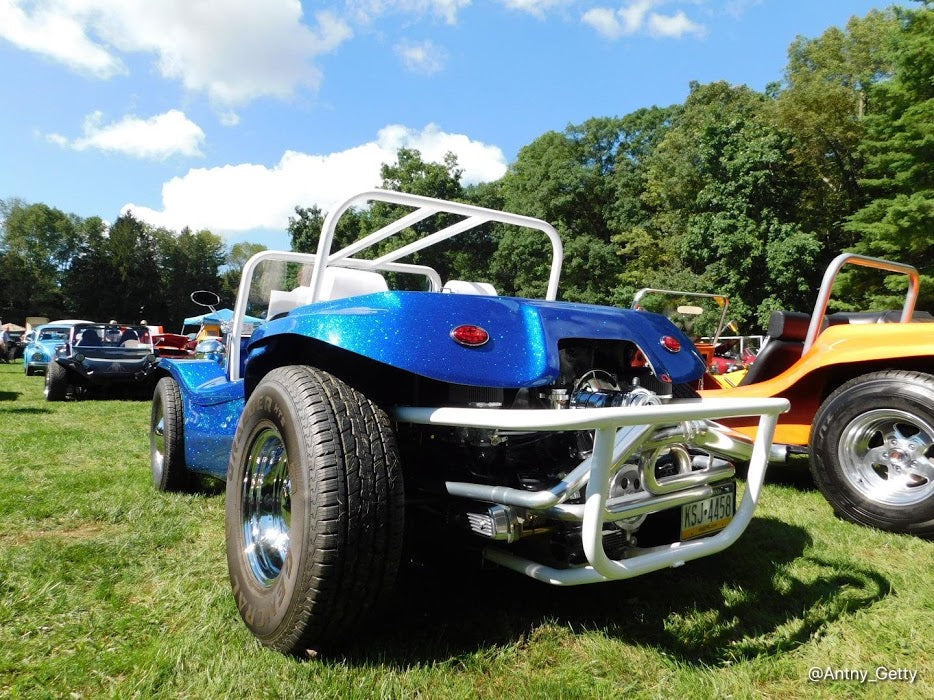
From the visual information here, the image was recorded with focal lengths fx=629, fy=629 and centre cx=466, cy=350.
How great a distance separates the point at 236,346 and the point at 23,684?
1952 millimetres

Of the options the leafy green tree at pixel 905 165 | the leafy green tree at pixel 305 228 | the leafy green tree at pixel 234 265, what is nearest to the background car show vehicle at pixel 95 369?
the leafy green tree at pixel 905 165

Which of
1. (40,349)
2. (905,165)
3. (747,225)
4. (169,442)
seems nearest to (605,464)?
(169,442)

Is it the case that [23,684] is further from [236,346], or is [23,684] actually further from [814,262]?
[814,262]

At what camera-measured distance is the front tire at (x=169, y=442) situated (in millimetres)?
3783

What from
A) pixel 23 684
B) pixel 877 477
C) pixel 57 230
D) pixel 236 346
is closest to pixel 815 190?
pixel 877 477

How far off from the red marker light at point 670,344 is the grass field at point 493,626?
95cm

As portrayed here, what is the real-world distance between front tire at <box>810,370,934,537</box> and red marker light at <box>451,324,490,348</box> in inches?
97.6

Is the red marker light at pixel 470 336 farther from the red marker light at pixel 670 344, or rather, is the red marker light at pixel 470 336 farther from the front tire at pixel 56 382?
the front tire at pixel 56 382

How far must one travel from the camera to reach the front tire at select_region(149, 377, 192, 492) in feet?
12.4

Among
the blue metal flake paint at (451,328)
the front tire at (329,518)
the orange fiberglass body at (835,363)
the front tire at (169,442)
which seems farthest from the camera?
the front tire at (169,442)

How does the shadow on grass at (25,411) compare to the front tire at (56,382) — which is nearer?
the shadow on grass at (25,411)

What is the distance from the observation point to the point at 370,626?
2.12 metres

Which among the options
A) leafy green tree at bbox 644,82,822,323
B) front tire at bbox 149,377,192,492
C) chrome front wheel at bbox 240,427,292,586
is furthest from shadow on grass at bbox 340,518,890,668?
leafy green tree at bbox 644,82,822,323

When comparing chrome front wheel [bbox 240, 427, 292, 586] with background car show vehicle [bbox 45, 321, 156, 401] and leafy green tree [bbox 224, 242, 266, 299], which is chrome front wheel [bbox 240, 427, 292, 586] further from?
leafy green tree [bbox 224, 242, 266, 299]
